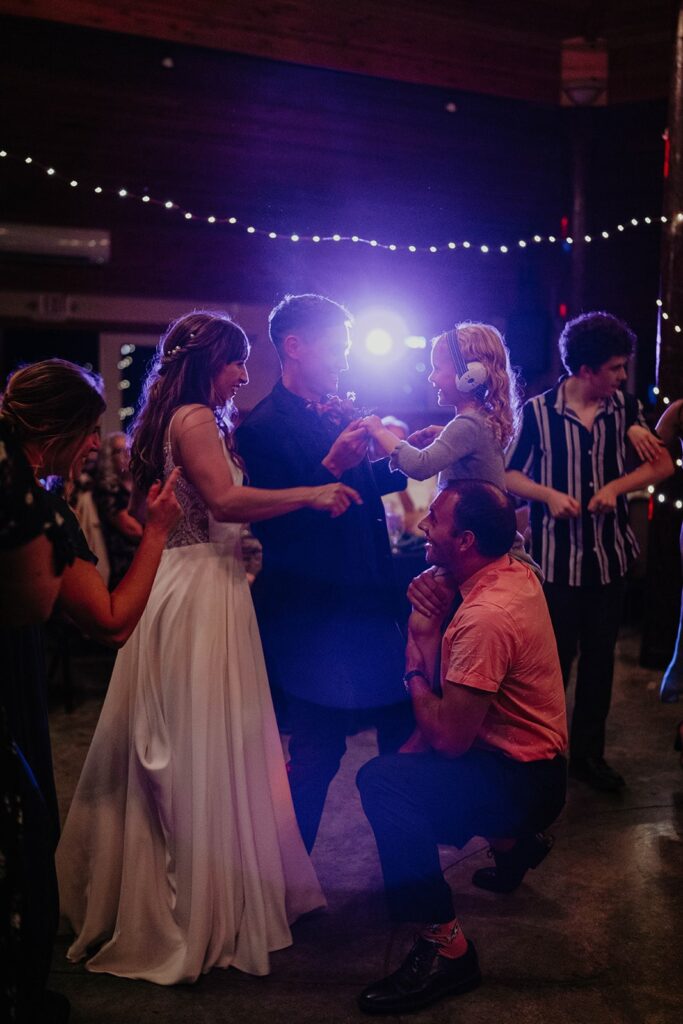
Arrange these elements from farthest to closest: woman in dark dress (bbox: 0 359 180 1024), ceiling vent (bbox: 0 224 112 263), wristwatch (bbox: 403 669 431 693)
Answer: ceiling vent (bbox: 0 224 112 263) → wristwatch (bbox: 403 669 431 693) → woman in dark dress (bbox: 0 359 180 1024)

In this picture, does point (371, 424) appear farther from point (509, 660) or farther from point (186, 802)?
point (186, 802)

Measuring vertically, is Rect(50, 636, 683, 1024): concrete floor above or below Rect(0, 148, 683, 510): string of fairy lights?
below

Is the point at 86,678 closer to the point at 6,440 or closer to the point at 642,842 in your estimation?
the point at 642,842

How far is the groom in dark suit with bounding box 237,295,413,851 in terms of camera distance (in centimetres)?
282

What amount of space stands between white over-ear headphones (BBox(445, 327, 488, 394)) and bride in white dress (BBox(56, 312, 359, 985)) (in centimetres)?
53

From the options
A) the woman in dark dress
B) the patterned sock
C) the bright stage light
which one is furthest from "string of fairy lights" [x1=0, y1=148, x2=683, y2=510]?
the patterned sock

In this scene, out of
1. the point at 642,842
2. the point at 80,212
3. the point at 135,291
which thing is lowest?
the point at 642,842

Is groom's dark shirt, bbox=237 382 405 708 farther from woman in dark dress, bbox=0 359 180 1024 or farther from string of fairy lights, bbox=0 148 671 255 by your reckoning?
string of fairy lights, bbox=0 148 671 255

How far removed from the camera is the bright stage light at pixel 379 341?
8.46 m

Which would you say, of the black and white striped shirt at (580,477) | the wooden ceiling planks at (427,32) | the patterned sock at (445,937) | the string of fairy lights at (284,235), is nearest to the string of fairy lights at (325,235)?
the string of fairy lights at (284,235)

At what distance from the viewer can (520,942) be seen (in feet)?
8.79

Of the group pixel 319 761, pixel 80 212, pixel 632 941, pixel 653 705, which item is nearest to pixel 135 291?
pixel 80 212

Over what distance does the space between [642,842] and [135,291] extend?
605 cm

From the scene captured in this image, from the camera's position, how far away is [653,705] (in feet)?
16.2
